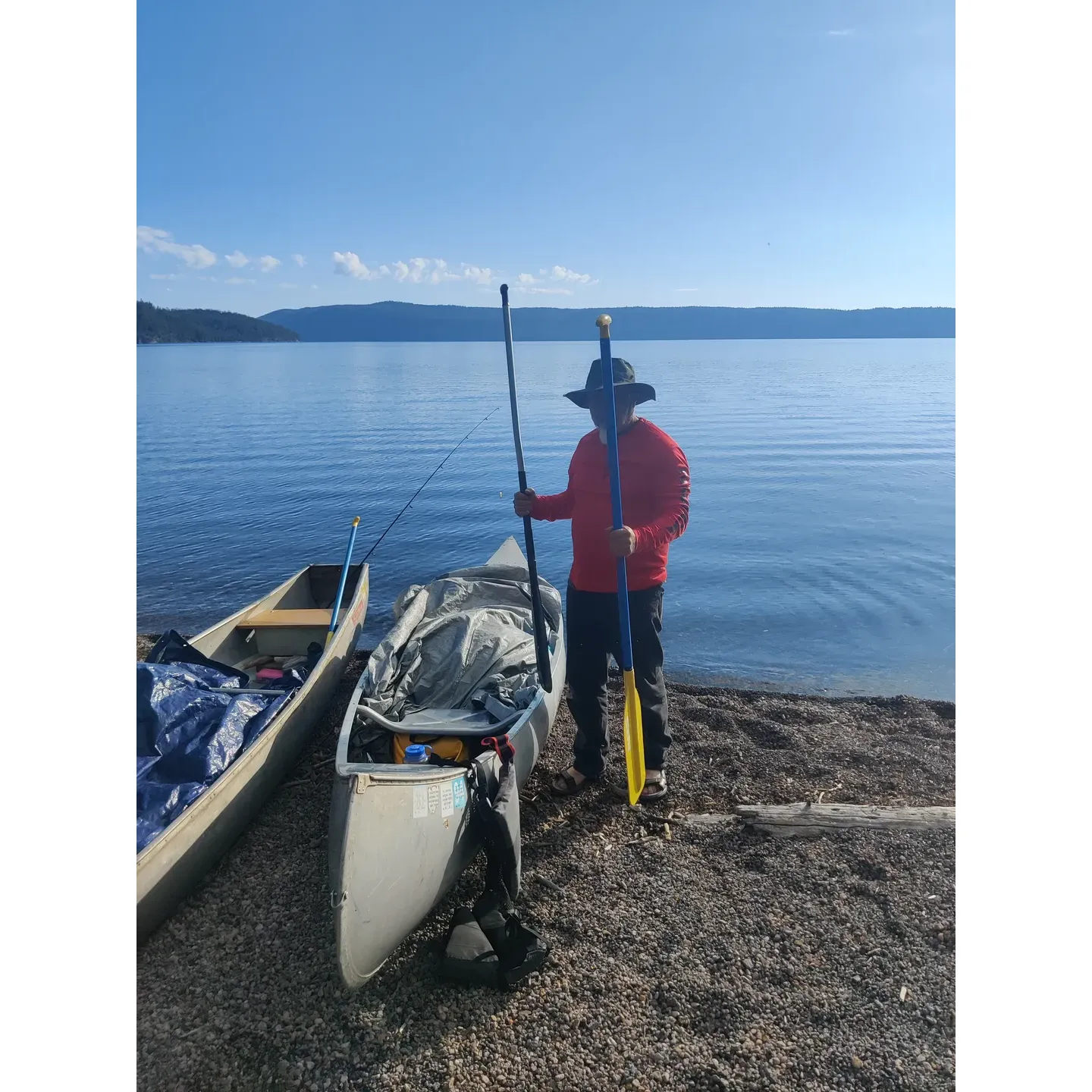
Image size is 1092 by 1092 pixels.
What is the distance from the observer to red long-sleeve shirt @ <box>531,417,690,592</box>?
450 cm

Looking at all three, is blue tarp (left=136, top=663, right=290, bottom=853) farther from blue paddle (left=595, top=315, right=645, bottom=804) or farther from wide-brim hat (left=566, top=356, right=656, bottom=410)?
wide-brim hat (left=566, top=356, right=656, bottom=410)

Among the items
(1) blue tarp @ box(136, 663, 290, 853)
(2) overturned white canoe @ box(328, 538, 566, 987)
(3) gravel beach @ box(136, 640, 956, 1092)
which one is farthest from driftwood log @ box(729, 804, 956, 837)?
(1) blue tarp @ box(136, 663, 290, 853)

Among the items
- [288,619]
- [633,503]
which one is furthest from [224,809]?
[288,619]

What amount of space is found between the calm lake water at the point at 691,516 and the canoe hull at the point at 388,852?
5.11 meters

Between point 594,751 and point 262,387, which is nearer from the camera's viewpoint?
point 594,751

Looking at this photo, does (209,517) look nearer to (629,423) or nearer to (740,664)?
(740,664)

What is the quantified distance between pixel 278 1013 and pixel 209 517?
15.2 metres

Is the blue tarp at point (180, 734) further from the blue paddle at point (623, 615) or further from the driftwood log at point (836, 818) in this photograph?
the driftwood log at point (836, 818)

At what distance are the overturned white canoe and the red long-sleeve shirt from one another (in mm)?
1327

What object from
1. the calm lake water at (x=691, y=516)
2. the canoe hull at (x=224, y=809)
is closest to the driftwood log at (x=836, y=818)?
the canoe hull at (x=224, y=809)

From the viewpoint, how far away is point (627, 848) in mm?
4535

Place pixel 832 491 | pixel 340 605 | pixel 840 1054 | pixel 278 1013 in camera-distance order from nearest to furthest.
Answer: pixel 840 1054
pixel 278 1013
pixel 340 605
pixel 832 491

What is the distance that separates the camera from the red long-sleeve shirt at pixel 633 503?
450 cm

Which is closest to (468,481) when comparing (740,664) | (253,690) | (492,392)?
(740,664)
